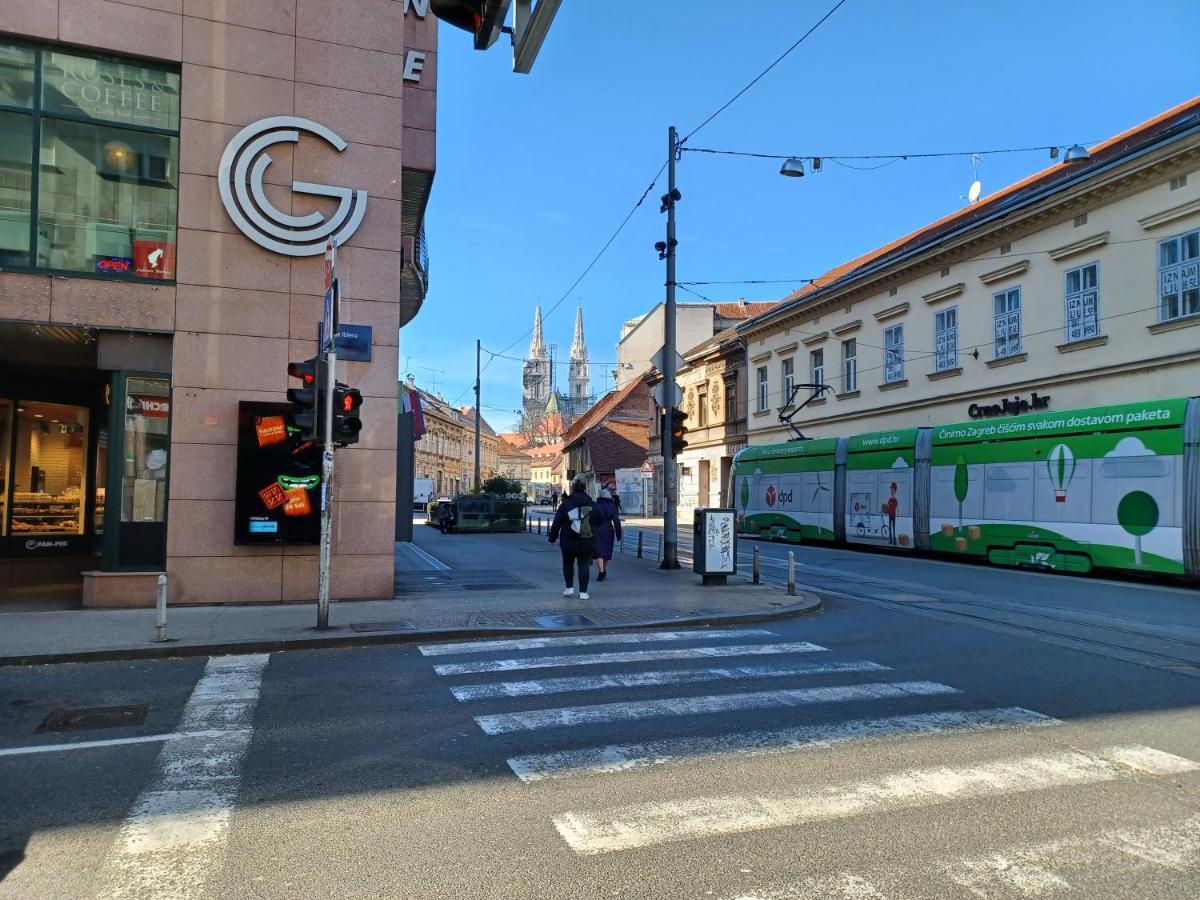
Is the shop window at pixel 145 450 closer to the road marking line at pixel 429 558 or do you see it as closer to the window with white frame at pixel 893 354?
the road marking line at pixel 429 558

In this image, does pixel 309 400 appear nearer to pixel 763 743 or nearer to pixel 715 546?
pixel 763 743

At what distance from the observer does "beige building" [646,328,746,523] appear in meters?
43.5

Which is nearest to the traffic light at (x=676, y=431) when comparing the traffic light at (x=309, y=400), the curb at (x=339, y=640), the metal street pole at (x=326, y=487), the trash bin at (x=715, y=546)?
the trash bin at (x=715, y=546)

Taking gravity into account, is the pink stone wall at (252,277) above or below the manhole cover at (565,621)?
above

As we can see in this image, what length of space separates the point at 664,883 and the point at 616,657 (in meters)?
4.83

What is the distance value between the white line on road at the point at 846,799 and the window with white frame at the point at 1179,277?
18.6m

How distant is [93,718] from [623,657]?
14.9 ft

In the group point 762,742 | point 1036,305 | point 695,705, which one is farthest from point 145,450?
point 1036,305

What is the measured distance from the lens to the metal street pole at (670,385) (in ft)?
55.4

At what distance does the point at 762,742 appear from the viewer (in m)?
5.52

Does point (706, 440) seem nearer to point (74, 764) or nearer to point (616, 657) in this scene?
point (616, 657)

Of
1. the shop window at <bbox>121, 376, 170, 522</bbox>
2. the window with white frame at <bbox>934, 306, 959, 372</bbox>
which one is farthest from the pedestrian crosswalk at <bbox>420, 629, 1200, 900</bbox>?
the window with white frame at <bbox>934, 306, 959, 372</bbox>

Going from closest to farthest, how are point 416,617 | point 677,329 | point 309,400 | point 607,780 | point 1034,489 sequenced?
point 607,780, point 309,400, point 416,617, point 1034,489, point 677,329

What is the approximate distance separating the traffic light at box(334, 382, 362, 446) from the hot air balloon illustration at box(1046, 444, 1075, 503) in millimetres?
14224
